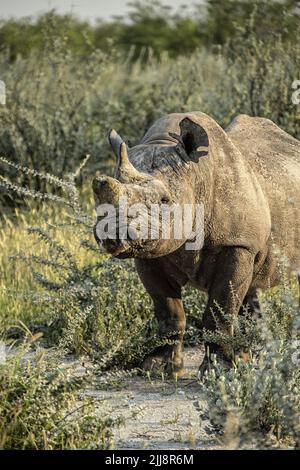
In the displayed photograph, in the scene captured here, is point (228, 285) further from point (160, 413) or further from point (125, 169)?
point (125, 169)

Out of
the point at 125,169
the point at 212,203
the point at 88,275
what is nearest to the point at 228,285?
the point at 212,203

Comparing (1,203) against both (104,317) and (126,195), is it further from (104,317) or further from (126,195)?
(126,195)

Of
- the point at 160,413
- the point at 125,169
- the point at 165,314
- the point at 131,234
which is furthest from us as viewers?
the point at 165,314

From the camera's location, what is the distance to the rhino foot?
20.0 feet

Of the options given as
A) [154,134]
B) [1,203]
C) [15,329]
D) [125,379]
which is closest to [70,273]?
[15,329]

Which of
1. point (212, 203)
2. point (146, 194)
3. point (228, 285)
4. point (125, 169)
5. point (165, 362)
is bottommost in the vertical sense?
point (165, 362)

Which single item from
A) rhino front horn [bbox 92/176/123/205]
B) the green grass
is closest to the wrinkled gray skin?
rhino front horn [bbox 92/176/123/205]

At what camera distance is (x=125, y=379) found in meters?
6.03

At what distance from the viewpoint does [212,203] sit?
5.64 metres

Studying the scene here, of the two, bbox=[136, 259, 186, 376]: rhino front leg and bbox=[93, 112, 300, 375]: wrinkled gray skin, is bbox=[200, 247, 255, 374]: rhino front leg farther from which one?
bbox=[136, 259, 186, 376]: rhino front leg

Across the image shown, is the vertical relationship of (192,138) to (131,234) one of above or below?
above

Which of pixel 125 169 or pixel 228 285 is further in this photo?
pixel 228 285

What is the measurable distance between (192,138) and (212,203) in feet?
1.40

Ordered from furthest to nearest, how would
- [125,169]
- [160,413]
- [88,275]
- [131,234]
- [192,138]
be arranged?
[88,275], [192,138], [160,413], [125,169], [131,234]
